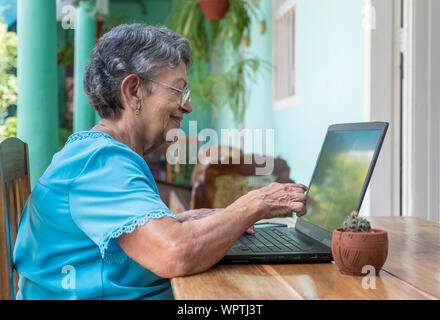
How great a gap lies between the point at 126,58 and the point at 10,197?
1.41 feet

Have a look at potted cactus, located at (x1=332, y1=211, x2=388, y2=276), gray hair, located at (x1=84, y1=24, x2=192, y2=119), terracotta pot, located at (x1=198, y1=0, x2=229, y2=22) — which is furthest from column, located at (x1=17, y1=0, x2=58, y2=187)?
terracotta pot, located at (x1=198, y1=0, x2=229, y2=22)

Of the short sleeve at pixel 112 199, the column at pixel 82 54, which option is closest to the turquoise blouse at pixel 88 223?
the short sleeve at pixel 112 199

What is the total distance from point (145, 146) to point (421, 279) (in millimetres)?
743

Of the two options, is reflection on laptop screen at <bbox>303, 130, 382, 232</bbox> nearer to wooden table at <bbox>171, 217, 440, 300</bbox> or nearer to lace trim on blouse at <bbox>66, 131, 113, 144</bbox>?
wooden table at <bbox>171, 217, 440, 300</bbox>

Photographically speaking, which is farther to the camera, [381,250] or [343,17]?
[343,17]

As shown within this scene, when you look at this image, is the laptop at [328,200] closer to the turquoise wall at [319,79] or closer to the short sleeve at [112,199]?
the short sleeve at [112,199]

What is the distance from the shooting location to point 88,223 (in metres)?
0.99

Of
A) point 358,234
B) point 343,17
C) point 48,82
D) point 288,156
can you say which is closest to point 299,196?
point 358,234

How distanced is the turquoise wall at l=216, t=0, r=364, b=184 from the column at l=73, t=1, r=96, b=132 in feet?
4.79

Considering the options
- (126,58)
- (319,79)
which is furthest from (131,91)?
(319,79)

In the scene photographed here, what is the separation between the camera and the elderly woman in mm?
931

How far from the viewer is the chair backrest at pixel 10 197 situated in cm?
107
